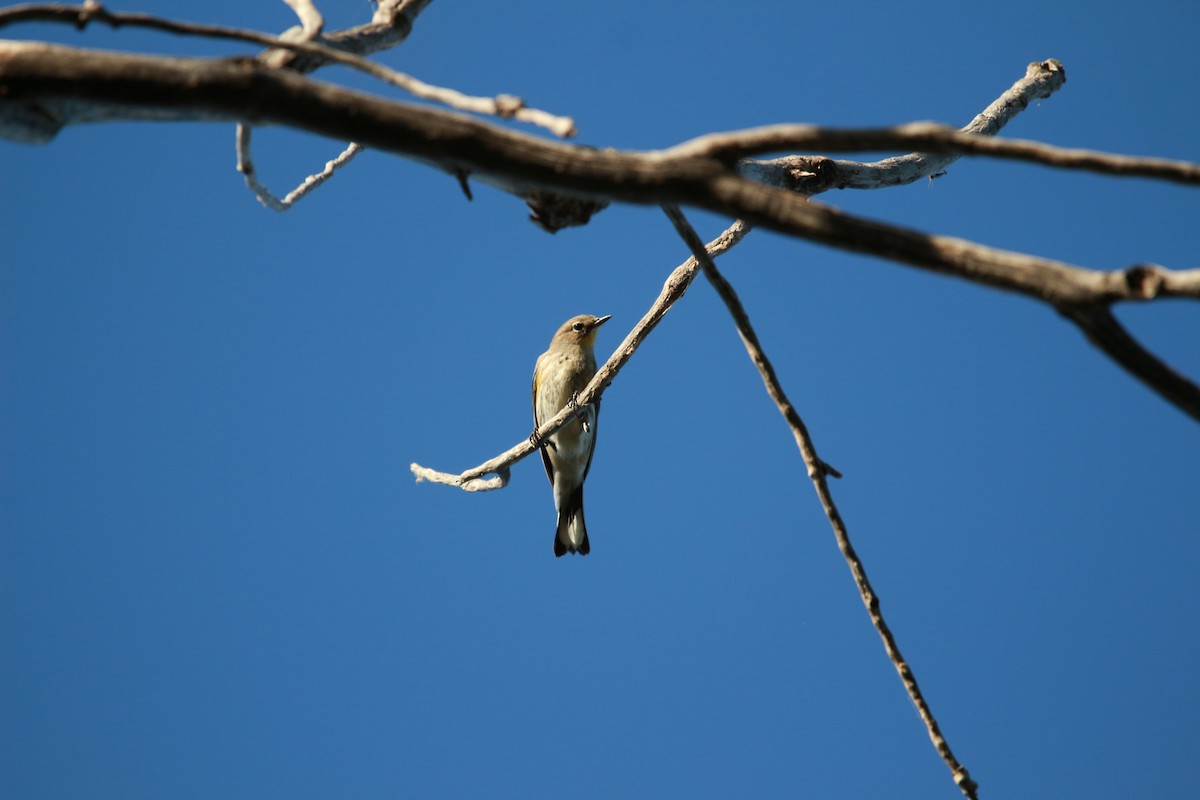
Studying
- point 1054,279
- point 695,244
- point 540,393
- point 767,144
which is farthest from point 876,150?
point 540,393

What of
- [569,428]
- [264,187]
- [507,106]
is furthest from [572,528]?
[507,106]

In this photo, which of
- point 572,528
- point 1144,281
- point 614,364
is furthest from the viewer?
point 572,528

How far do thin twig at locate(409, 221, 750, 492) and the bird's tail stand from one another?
150 inches

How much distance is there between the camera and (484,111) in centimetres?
162

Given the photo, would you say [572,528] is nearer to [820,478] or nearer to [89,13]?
[820,478]

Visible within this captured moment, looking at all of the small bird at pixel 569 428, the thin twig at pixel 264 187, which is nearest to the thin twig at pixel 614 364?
the thin twig at pixel 264 187

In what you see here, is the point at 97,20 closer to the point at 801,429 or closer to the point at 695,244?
the point at 695,244

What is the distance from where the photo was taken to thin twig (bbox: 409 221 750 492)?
3.86 m

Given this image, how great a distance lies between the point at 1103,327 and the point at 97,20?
176 cm

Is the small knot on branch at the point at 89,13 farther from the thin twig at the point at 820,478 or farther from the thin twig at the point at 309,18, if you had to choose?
the thin twig at the point at 820,478

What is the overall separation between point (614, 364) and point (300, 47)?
2.86 metres

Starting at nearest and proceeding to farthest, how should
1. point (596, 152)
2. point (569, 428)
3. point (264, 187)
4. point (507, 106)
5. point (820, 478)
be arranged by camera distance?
point (596, 152) < point (507, 106) < point (820, 478) < point (264, 187) < point (569, 428)

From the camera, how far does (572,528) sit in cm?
912

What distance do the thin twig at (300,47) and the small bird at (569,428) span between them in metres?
7.05
